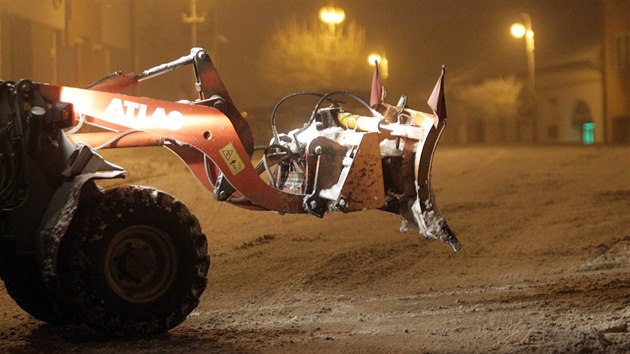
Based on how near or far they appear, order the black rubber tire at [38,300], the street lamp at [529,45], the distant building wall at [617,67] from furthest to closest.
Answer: the distant building wall at [617,67]
the street lamp at [529,45]
the black rubber tire at [38,300]

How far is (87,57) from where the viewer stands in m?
37.3

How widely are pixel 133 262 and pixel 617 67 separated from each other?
1778 inches

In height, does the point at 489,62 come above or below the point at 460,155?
above

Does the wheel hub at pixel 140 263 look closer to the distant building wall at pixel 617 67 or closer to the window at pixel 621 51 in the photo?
the distant building wall at pixel 617 67

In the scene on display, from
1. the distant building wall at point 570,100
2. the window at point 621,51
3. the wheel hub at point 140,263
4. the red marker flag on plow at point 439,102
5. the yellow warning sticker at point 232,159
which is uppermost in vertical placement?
the window at point 621,51

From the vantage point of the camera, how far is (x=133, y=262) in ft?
22.6

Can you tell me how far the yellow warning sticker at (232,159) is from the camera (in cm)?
772

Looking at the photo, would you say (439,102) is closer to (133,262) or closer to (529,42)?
(133,262)

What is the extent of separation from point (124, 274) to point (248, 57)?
45.5m

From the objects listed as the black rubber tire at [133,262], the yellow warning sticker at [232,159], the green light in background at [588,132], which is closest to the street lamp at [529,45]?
the green light in background at [588,132]

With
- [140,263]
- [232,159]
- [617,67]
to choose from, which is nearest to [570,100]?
[617,67]

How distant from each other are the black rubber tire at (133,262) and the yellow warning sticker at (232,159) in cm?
77

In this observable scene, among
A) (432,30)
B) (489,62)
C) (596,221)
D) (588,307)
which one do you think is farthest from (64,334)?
(432,30)

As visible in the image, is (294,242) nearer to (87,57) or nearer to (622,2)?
(87,57)
